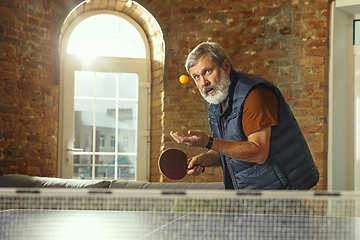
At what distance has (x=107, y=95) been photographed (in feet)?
15.6

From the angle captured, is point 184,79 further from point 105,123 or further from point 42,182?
point 42,182

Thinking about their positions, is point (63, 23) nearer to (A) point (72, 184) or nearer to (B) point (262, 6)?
(A) point (72, 184)

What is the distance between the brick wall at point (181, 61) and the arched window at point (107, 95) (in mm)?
248

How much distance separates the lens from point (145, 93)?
473 centimetres

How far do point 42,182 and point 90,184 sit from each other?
58 cm

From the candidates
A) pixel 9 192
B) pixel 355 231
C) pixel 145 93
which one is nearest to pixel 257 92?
pixel 355 231

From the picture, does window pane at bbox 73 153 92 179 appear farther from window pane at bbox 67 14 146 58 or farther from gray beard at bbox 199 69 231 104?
gray beard at bbox 199 69 231 104

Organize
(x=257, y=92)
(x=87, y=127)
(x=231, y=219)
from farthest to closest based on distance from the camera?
(x=87, y=127), (x=257, y=92), (x=231, y=219)

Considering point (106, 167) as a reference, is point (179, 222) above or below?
above

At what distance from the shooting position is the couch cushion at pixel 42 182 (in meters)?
3.36

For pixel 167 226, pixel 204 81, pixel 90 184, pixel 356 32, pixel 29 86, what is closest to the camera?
pixel 167 226

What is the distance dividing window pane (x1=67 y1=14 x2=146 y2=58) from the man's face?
2.80 m

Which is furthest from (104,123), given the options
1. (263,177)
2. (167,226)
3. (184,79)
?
(167,226)

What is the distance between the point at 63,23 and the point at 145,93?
1291mm
